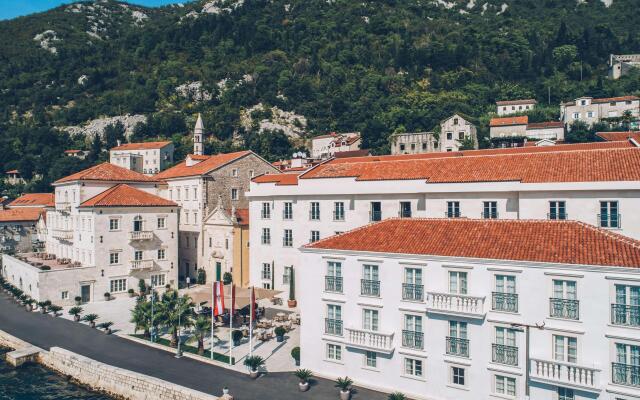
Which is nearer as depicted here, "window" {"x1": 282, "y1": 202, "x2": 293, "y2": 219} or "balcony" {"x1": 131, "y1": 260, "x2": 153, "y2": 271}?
"window" {"x1": 282, "y1": 202, "x2": 293, "y2": 219}

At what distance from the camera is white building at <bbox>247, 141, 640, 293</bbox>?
29.1 metres

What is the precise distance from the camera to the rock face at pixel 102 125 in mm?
150000

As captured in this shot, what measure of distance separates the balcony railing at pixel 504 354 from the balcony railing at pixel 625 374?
3.72m

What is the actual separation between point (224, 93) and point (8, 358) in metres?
128

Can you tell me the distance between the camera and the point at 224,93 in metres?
153

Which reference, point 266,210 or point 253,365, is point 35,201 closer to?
point 266,210

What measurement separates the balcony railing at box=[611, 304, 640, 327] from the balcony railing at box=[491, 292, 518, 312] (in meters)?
3.75

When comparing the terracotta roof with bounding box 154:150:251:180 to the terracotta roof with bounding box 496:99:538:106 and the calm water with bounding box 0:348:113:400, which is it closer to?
the calm water with bounding box 0:348:113:400

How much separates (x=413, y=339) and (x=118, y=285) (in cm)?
3496

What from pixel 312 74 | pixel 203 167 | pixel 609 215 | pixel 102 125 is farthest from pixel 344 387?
pixel 102 125

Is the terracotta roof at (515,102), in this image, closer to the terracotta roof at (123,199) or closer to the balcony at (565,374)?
the terracotta roof at (123,199)

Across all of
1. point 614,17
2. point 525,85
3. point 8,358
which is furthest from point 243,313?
point 614,17

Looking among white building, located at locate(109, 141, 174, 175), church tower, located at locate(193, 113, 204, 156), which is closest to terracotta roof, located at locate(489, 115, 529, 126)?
church tower, located at locate(193, 113, 204, 156)

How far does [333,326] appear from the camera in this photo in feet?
87.9
